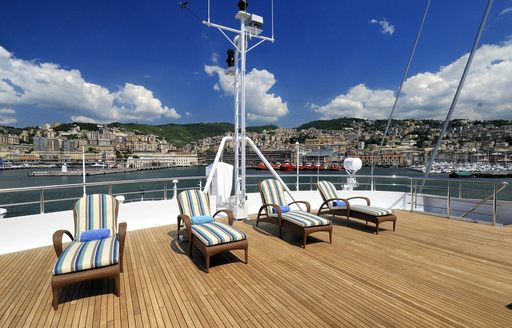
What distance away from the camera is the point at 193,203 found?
4191 millimetres

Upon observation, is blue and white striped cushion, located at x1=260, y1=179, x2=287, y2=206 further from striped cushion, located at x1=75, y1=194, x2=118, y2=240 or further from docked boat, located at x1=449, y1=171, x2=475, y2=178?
docked boat, located at x1=449, y1=171, x2=475, y2=178

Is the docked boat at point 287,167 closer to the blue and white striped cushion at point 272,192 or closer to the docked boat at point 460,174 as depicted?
the docked boat at point 460,174

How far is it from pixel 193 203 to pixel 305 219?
1.84 metres

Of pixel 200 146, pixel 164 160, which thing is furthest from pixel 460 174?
pixel 164 160

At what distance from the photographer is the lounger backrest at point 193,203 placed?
410 centimetres

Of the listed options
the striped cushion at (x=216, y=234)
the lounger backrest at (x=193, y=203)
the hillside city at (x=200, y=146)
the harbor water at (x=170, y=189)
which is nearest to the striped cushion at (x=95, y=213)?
the harbor water at (x=170, y=189)

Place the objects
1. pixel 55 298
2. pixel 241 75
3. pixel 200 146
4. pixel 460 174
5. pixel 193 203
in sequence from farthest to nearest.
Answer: pixel 200 146, pixel 460 174, pixel 241 75, pixel 193 203, pixel 55 298

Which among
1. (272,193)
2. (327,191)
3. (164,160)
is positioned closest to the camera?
(272,193)

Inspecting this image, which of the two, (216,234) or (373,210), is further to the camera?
(373,210)

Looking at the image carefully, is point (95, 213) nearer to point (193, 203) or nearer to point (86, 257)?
point (86, 257)

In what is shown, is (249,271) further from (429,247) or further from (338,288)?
(429,247)

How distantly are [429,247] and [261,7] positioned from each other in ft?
Answer: 18.4

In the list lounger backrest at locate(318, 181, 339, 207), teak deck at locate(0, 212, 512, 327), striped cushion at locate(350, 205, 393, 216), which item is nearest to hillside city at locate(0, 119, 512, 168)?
lounger backrest at locate(318, 181, 339, 207)

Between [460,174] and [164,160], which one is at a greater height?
[164,160]
